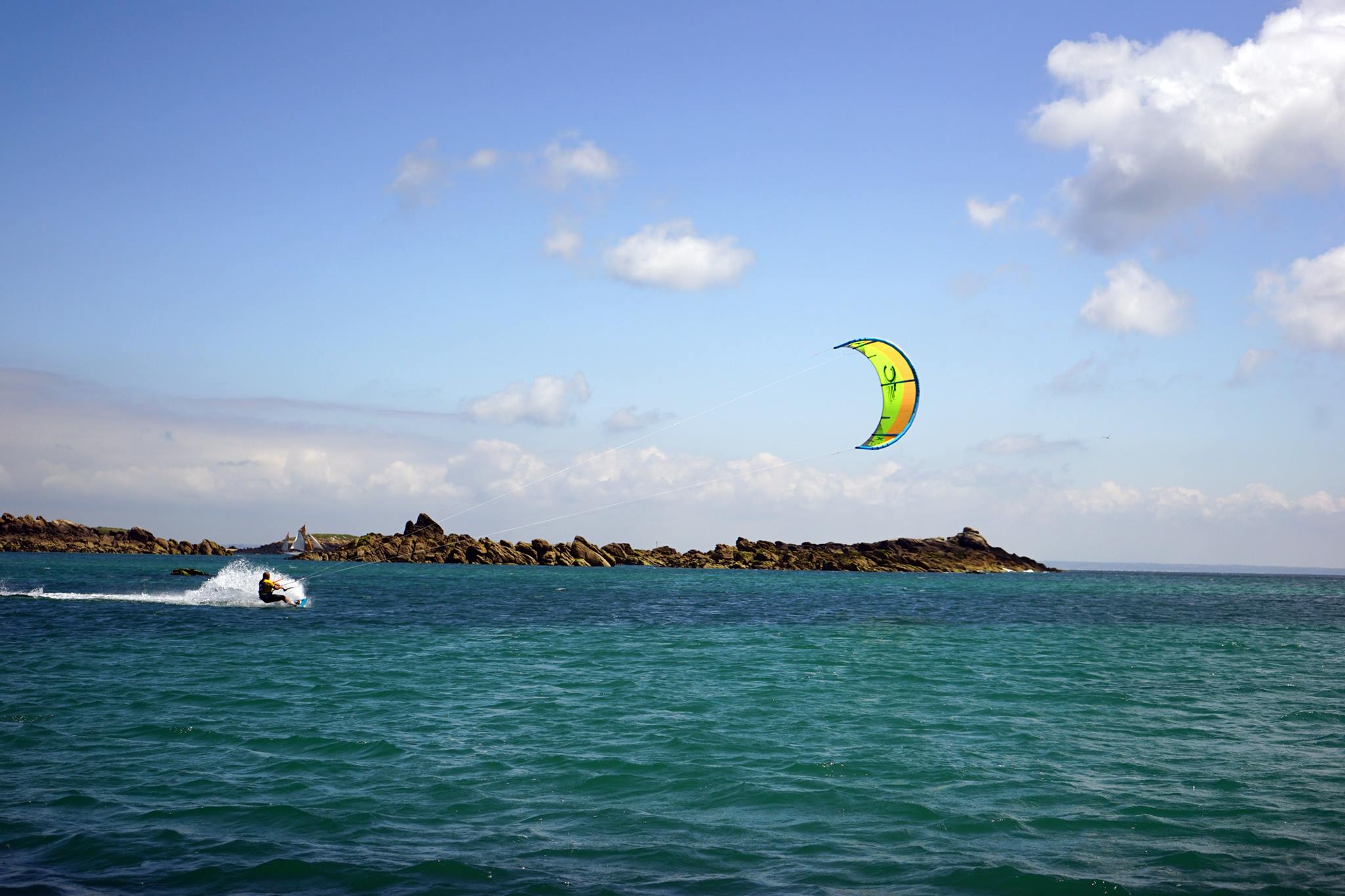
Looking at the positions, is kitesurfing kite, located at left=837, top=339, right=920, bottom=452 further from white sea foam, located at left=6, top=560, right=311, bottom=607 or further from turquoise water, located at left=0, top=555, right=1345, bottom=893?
white sea foam, located at left=6, top=560, right=311, bottom=607

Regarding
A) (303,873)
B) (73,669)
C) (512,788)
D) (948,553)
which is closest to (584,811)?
(512,788)

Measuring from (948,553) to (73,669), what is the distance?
13341 cm

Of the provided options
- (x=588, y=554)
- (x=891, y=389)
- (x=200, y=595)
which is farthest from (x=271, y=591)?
(x=588, y=554)

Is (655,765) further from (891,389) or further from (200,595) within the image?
(200,595)

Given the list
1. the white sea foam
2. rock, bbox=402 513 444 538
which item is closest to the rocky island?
rock, bbox=402 513 444 538

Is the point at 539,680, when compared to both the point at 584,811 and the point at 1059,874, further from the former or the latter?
the point at 1059,874

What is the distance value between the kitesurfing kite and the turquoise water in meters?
6.68

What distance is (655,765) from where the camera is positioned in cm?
1351

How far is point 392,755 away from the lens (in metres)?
13.8

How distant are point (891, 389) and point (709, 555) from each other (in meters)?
116

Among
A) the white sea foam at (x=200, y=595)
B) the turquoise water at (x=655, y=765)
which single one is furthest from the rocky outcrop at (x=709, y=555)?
the turquoise water at (x=655, y=765)

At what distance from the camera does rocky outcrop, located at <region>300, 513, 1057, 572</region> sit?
127125mm

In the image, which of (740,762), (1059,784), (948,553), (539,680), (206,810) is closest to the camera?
(206,810)

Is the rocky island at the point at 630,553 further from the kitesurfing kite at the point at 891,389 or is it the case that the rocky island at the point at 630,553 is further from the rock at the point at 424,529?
the kitesurfing kite at the point at 891,389
